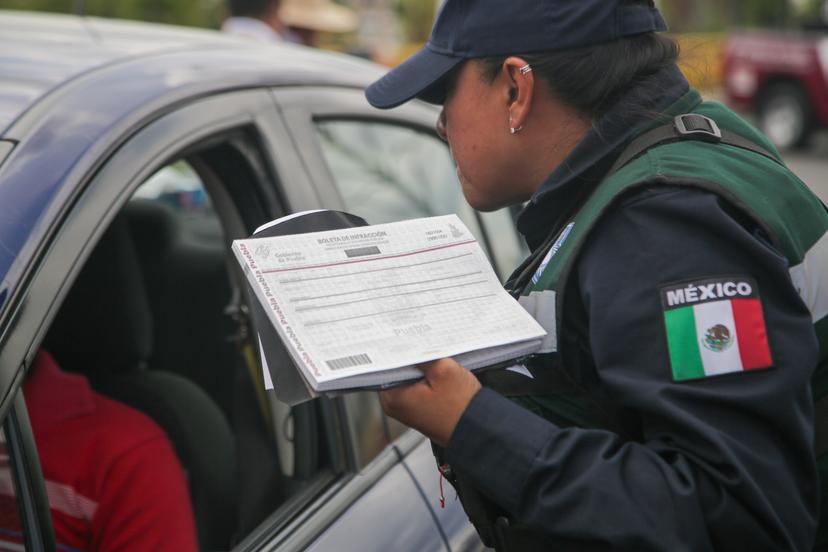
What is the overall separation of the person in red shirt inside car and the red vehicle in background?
11.3m

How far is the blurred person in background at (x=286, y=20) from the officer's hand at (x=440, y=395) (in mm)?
4045

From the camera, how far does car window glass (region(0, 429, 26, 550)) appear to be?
1443 millimetres

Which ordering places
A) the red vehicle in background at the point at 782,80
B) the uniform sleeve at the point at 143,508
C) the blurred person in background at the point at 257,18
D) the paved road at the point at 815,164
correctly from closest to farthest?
the uniform sleeve at the point at 143,508
the blurred person in background at the point at 257,18
the paved road at the point at 815,164
the red vehicle in background at the point at 782,80

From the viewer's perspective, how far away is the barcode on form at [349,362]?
1.10 metres

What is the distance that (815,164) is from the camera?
11.6 m

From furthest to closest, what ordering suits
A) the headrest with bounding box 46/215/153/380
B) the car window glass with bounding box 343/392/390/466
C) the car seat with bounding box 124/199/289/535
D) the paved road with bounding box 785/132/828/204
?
1. the paved road with bounding box 785/132/828/204
2. the car seat with bounding box 124/199/289/535
3. the headrest with bounding box 46/215/153/380
4. the car window glass with bounding box 343/392/390/466

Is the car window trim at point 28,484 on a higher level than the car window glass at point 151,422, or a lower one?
higher

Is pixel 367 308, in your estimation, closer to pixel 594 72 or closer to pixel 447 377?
pixel 447 377

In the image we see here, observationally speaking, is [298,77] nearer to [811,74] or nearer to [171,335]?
[171,335]

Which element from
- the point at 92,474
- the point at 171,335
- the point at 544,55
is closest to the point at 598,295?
the point at 544,55

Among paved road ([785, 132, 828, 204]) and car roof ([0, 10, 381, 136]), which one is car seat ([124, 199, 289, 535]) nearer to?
car roof ([0, 10, 381, 136])

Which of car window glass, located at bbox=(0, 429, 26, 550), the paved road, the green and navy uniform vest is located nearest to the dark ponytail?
the green and navy uniform vest

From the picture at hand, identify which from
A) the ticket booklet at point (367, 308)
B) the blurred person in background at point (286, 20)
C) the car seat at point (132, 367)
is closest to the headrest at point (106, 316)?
the car seat at point (132, 367)

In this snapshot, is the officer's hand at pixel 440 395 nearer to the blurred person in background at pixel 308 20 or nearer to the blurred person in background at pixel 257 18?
the blurred person in background at pixel 257 18
